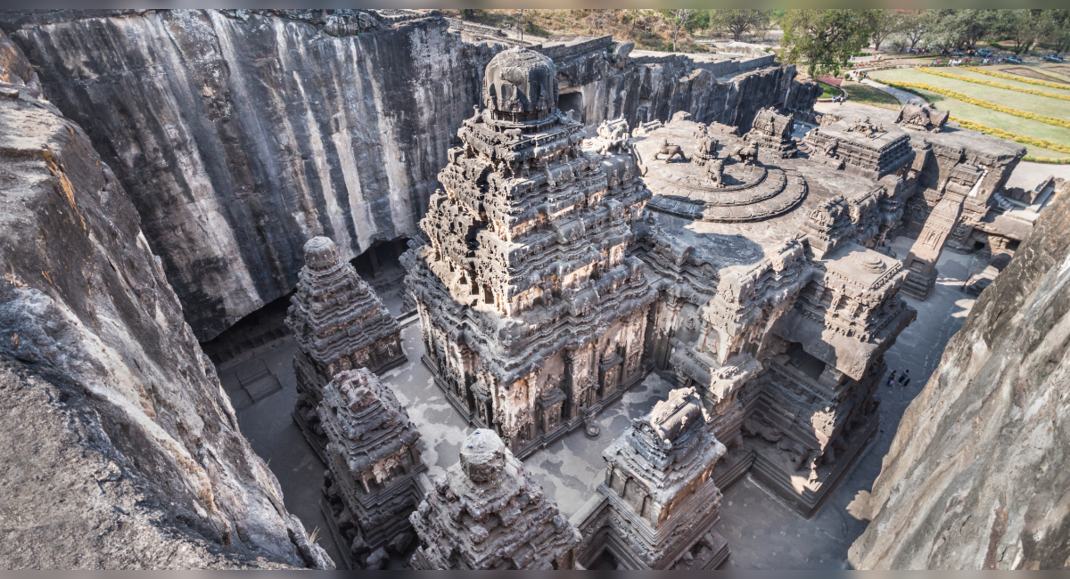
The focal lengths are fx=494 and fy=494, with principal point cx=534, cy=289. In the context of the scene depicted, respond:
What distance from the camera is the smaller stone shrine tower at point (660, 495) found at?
12.9 m

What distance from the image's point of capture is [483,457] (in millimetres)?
9898

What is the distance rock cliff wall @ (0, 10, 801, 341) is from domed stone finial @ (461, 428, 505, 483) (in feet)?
57.5

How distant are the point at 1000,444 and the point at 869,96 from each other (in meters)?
60.7

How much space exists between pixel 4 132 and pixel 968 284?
40214 mm

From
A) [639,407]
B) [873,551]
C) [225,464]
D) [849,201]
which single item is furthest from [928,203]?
[225,464]

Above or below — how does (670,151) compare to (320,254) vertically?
above

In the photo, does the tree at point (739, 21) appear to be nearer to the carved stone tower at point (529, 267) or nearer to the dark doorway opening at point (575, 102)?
the dark doorway opening at point (575, 102)

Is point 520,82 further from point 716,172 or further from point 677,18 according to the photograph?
point 677,18

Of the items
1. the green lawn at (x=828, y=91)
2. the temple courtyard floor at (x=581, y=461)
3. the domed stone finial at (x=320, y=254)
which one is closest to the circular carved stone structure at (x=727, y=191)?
the temple courtyard floor at (x=581, y=461)

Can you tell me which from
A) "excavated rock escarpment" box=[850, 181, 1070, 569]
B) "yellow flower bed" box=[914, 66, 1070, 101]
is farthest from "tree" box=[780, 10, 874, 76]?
"excavated rock escarpment" box=[850, 181, 1070, 569]

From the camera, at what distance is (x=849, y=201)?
2009 cm

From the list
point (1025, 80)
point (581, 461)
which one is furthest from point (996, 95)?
point (581, 461)

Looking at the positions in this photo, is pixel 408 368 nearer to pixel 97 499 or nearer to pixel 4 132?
pixel 4 132

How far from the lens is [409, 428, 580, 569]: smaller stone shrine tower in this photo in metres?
10.2
